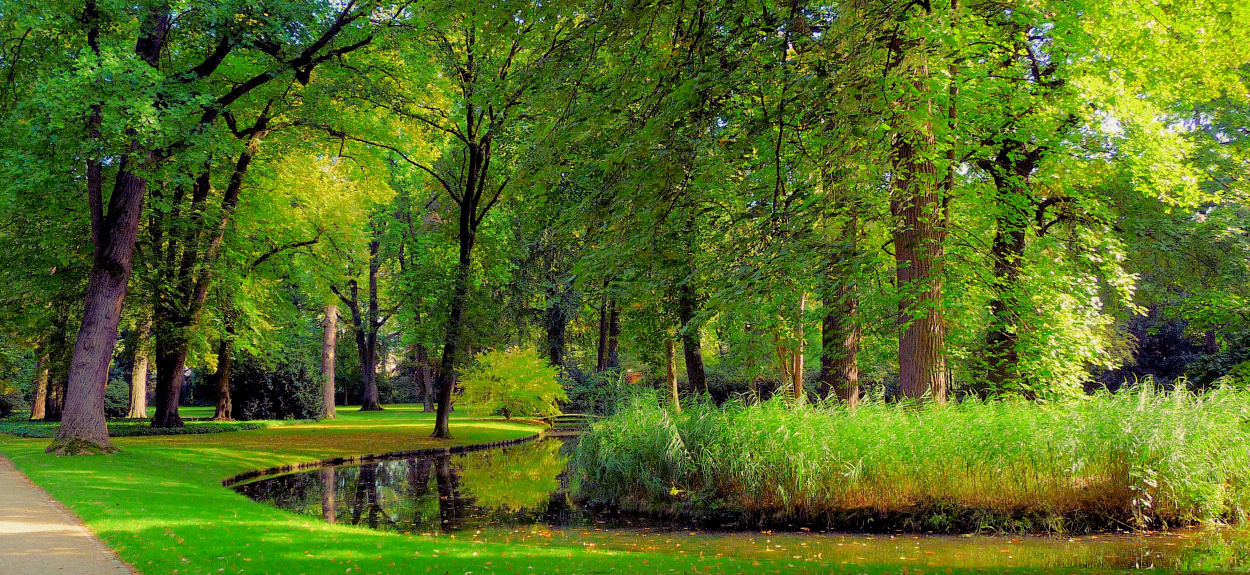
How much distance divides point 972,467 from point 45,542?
11.0m

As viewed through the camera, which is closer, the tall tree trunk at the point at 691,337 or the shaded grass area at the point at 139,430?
the tall tree trunk at the point at 691,337

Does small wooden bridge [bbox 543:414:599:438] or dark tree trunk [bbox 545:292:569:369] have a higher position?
dark tree trunk [bbox 545:292:569:369]

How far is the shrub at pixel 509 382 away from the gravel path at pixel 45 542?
16.6m

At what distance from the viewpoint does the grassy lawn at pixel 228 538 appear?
7098 mm

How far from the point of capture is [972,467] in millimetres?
10586

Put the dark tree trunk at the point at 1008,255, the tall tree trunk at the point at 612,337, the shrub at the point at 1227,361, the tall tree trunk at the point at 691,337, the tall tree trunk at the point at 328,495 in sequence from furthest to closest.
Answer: the tall tree trunk at the point at 612,337, the shrub at the point at 1227,361, the tall tree trunk at the point at 691,337, the dark tree trunk at the point at 1008,255, the tall tree trunk at the point at 328,495

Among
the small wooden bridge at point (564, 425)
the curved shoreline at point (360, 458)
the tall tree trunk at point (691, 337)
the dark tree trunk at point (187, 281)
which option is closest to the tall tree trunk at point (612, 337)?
the small wooden bridge at point (564, 425)

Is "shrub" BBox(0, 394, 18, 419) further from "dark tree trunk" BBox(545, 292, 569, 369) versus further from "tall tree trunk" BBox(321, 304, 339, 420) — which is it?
"dark tree trunk" BBox(545, 292, 569, 369)

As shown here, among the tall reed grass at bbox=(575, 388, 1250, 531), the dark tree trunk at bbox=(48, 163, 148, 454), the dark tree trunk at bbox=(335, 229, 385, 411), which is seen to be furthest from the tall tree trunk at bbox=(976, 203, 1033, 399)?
the dark tree trunk at bbox=(335, 229, 385, 411)

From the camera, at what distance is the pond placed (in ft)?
27.2

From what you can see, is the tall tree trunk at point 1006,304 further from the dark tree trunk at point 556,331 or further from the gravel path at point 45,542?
the dark tree trunk at point 556,331

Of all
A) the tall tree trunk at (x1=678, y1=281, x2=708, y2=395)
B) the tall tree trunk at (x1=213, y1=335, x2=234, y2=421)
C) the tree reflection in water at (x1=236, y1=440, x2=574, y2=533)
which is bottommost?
the tree reflection in water at (x1=236, y1=440, x2=574, y2=533)

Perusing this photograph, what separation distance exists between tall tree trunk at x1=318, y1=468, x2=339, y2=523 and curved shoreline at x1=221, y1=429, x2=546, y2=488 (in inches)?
22.1

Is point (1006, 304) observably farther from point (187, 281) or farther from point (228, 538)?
point (187, 281)
